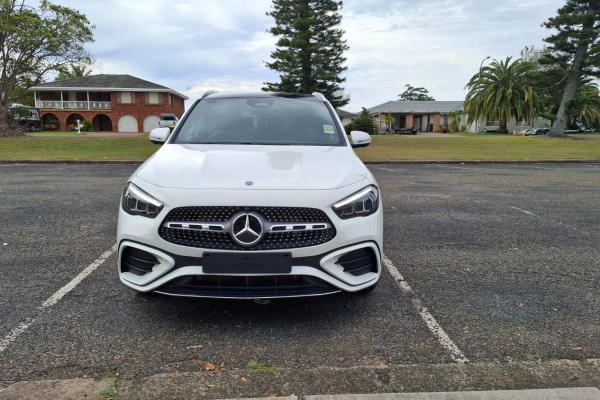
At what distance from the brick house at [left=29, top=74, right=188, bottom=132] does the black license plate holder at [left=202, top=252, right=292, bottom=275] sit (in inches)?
1847

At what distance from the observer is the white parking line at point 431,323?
271cm

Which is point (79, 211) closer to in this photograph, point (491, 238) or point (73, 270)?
point (73, 270)

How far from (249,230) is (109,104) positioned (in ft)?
163

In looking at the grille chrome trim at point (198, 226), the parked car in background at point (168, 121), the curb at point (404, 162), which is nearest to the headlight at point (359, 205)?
the grille chrome trim at point (198, 226)

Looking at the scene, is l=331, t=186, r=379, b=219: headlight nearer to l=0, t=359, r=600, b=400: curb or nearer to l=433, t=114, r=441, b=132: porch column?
l=0, t=359, r=600, b=400: curb

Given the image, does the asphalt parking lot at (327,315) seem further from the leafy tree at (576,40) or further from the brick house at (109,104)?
the brick house at (109,104)

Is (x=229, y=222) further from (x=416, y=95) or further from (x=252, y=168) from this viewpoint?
(x=416, y=95)

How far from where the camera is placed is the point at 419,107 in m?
60.2

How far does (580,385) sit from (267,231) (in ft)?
6.11

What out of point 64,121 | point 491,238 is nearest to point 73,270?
point 491,238

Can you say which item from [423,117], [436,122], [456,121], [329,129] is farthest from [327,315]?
[423,117]

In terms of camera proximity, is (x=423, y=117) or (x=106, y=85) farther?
(x=423, y=117)

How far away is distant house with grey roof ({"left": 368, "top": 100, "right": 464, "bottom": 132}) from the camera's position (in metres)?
58.2

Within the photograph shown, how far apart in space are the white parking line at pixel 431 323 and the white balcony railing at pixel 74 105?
4899cm
